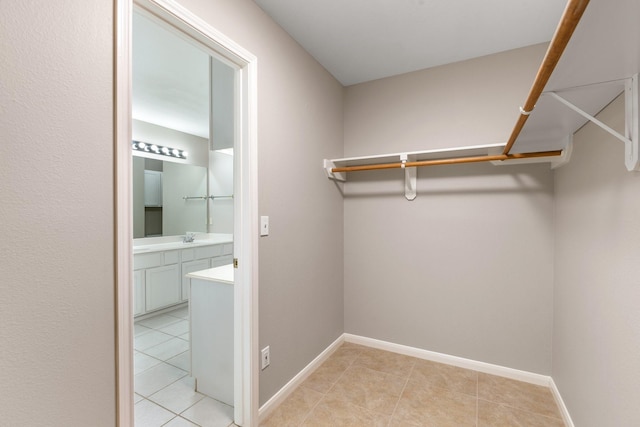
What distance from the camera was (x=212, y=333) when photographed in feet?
6.21

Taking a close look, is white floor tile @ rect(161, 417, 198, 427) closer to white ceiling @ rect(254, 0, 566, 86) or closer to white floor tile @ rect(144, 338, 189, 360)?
white floor tile @ rect(144, 338, 189, 360)

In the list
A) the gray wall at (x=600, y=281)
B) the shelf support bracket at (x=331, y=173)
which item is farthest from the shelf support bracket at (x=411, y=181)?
the gray wall at (x=600, y=281)

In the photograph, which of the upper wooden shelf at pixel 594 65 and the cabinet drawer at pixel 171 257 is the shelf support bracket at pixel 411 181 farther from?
the cabinet drawer at pixel 171 257

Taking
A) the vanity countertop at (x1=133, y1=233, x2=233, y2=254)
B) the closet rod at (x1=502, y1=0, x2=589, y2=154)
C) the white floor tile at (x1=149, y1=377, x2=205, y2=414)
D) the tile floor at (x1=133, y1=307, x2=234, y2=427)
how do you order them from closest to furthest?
the closet rod at (x1=502, y1=0, x2=589, y2=154)
the tile floor at (x1=133, y1=307, x2=234, y2=427)
the white floor tile at (x1=149, y1=377, x2=205, y2=414)
the vanity countertop at (x1=133, y1=233, x2=233, y2=254)

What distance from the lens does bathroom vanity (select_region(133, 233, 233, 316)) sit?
10.8 ft

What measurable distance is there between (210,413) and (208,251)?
256 centimetres

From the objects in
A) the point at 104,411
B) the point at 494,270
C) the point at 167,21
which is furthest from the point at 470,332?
the point at 167,21

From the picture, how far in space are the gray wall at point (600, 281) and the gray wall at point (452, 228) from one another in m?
0.25

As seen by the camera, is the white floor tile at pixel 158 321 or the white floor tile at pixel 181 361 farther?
the white floor tile at pixel 158 321

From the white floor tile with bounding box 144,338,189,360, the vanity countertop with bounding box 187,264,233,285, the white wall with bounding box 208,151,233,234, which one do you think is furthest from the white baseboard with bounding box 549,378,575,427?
the white wall with bounding box 208,151,233,234

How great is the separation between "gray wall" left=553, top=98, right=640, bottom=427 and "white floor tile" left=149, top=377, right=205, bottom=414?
2.16 m

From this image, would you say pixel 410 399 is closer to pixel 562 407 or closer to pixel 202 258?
pixel 562 407

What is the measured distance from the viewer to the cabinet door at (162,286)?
3.38 metres

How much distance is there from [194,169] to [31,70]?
391cm
